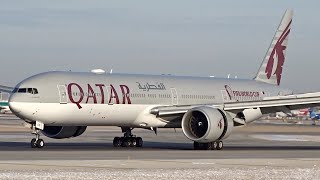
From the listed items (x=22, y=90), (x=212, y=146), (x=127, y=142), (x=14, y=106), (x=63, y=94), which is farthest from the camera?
(x=127, y=142)

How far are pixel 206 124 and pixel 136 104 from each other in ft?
12.6

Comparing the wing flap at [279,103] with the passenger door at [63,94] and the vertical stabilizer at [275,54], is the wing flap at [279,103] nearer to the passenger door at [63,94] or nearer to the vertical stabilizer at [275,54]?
the passenger door at [63,94]

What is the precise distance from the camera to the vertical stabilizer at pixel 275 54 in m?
52.4

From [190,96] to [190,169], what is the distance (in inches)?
828

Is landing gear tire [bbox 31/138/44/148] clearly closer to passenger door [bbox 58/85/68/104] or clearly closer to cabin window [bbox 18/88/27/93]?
passenger door [bbox 58/85/68/104]

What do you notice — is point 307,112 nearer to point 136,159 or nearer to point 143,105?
point 143,105

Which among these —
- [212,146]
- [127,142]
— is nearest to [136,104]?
[127,142]

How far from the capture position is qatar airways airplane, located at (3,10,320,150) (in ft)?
130

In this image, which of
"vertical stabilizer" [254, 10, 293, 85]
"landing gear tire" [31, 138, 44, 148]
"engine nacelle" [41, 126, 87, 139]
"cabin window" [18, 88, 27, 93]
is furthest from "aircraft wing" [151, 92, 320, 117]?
"vertical stabilizer" [254, 10, 293, 85]

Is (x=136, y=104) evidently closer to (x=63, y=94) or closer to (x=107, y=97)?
(x=107, y=97)

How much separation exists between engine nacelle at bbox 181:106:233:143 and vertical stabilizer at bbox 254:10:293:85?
35.6 feet

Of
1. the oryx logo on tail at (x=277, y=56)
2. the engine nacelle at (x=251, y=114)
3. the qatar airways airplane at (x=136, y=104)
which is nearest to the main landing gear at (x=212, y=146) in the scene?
the qatar airways airplane at (x=136, y=104)

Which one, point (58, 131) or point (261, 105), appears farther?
point (58, 131)

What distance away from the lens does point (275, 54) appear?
52.7m
